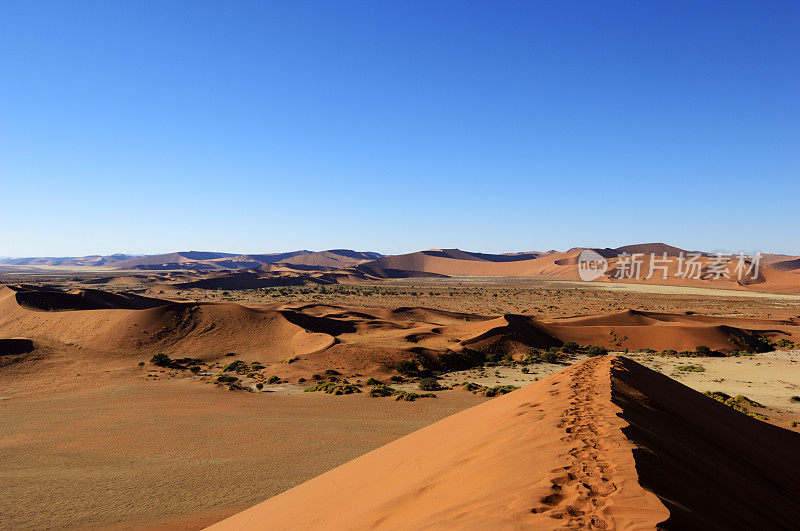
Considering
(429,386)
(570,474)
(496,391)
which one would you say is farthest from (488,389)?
(570,474)

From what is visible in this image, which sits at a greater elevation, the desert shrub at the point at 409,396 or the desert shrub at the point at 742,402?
the desert shrub at the point at 742,402

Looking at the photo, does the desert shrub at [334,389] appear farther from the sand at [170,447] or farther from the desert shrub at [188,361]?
the desert shrub at [188,361]

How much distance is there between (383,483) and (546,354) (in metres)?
22.8

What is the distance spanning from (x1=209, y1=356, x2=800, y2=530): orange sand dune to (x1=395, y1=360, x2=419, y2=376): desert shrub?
43.5 feet

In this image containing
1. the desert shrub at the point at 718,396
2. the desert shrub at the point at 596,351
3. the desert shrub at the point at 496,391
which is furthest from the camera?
the desert shrub at the point at 596,351

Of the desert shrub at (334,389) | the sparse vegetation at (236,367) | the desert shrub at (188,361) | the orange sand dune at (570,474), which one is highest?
the orange sand dune at (570,474)

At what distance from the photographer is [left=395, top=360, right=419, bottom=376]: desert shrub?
22.4m

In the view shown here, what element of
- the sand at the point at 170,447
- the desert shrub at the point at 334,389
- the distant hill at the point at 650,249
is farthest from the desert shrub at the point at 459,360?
the distant hill at the point at 650,249

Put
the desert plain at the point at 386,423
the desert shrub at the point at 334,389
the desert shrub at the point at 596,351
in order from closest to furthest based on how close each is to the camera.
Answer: the desert plain at the point at 386,423 < the desert shrub at the point at 334,389 < the desert shrub at the point at 596,351

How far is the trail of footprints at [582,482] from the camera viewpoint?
3.51 meters

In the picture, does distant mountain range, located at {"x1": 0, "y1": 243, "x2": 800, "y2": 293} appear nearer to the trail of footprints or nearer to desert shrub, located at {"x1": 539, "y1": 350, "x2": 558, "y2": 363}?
desert shrub, located at {"x1": 539, "y1": 350, "x2": 558, "y2": 363}

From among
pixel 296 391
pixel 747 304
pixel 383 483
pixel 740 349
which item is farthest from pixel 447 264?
pixel 383 483

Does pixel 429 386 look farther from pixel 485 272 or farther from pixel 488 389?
pixel 485 272

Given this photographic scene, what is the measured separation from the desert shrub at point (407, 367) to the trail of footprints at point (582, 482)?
1643 cm
